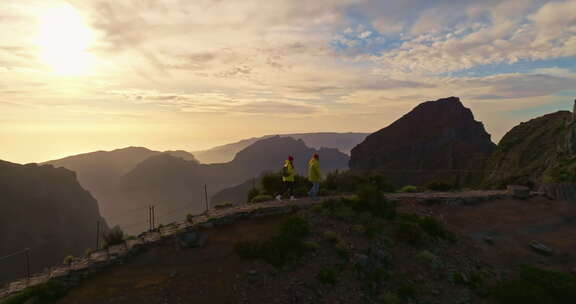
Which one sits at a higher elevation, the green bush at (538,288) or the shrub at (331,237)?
the shrub at (331,237)

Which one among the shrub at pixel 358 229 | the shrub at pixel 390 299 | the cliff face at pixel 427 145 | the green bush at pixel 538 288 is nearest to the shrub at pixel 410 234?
the shrub at pixel 358 229

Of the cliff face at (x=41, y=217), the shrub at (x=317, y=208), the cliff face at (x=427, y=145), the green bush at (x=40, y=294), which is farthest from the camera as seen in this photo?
the cliff face at (x=427, y=145)

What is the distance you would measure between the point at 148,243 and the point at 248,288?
193 inches

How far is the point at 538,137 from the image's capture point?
4516cm

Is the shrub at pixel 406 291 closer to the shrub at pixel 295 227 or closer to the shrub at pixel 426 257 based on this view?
the shrub at pixel 426 257

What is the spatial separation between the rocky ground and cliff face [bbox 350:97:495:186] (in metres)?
65.0

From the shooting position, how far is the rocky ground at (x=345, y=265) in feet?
35.0

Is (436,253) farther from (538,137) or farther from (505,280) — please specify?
(538,137)

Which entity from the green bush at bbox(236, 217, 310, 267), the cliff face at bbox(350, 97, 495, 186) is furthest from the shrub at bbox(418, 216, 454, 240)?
the cliff face at bbox(350, 97, 495, 186)

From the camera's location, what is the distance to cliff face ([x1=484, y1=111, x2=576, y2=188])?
25052 mm

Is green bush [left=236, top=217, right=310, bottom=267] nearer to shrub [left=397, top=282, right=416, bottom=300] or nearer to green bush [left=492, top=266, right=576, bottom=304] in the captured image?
shrub [left=397, top=282, right=416, bottom=300]

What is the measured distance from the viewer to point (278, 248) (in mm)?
12359

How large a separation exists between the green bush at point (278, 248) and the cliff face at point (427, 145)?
233ft

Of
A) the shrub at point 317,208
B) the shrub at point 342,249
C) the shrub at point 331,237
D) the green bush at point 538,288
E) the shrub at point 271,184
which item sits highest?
the shrub at point 271,184
